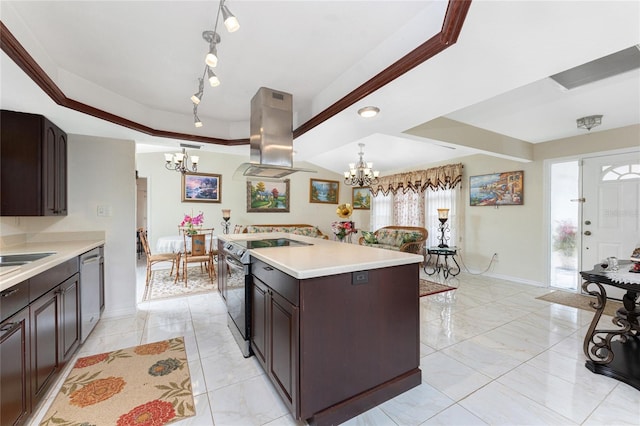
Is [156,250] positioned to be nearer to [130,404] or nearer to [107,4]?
[130,404]

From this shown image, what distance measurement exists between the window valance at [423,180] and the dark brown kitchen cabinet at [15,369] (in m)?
5.94

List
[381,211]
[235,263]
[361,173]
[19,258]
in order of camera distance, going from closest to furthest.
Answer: [19,258]
[235,263]
[361,173]
[381,211]

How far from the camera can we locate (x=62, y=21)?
63.4 inches

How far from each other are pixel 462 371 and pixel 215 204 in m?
5.76

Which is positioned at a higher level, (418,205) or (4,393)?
(418,205)

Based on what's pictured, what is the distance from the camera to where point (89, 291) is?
2471 millimetres

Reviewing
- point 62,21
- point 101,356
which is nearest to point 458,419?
point 101,356

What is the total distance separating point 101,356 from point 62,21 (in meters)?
2.50

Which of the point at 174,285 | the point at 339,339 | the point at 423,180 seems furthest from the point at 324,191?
the point at 339,339

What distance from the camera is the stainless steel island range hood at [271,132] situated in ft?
8.38

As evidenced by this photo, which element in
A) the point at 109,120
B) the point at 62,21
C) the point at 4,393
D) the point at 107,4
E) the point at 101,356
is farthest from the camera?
the point at 109,120

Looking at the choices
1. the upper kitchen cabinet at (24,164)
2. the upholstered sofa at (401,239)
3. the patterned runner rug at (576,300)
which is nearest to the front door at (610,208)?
the patterned runner rug at (576,300)

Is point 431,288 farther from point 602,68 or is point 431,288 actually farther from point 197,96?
point 197,96

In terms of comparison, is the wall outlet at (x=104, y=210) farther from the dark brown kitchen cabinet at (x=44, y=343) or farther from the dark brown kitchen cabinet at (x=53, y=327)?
the dark brown kitchen cabinet at (x=44, y=343)
